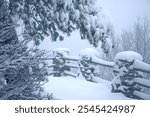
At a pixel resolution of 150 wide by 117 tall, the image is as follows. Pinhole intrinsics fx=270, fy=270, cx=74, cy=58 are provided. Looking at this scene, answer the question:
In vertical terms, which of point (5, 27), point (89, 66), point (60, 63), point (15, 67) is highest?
point (5, 27)

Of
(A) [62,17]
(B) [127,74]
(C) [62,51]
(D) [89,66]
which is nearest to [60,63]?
(C) [62,51]

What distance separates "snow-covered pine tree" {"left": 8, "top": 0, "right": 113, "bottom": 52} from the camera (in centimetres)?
342

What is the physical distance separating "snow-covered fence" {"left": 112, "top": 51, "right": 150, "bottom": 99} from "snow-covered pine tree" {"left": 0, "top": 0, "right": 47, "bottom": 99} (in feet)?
8.69

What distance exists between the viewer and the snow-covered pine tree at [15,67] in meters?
2.58

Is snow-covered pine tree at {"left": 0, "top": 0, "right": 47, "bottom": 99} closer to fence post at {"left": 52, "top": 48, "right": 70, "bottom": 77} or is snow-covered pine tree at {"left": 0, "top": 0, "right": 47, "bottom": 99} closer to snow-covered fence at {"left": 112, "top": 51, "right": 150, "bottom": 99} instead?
snow-covered fence at {"left": 112, "top": 51, "right": 150, "bottom": 99}

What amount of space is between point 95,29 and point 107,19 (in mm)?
254

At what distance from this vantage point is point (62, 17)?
135 inches

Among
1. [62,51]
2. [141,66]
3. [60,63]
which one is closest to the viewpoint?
[141,66]

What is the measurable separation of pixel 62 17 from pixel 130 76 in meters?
2.46

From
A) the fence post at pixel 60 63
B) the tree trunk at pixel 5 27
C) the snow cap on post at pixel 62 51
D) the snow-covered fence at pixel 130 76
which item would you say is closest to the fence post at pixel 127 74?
→ the snow-covered fence at pixel 130 76

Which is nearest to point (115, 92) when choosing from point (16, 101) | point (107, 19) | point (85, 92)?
point (85, 92)

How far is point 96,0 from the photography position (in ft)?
12.5

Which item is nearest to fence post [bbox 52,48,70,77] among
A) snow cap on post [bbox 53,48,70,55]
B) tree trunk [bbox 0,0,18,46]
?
snow cap on post [bbox 53,48,70,55]

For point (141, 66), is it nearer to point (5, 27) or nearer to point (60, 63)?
point (5, 27)
